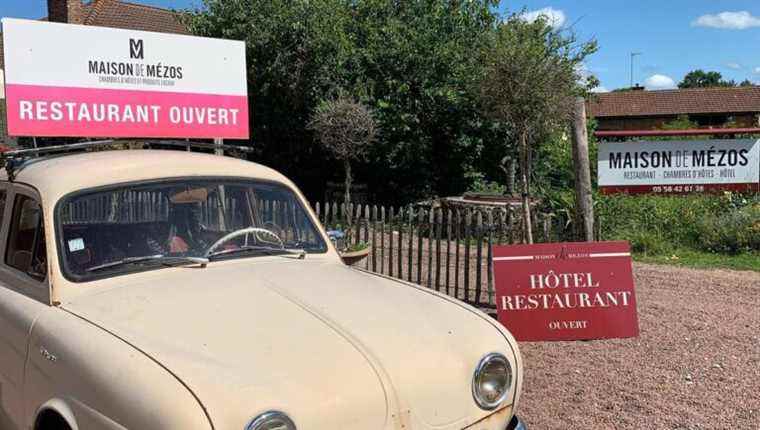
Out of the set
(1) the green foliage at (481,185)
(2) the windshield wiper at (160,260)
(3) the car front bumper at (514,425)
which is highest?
(1) the green foliage at (481,185)

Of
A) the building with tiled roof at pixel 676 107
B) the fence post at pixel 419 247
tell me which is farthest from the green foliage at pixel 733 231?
the building with tiled roof at pixel 676 107

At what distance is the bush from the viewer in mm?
10016

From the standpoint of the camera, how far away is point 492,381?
281 centimetres

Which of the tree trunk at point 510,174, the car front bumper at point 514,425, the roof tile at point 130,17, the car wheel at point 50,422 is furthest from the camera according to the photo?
the roof tile at point 130,17

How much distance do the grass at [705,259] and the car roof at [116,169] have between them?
7.34 m

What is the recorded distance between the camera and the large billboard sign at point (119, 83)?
721 cm

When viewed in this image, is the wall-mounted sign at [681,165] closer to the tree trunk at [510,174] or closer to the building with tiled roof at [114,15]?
the tree trunk at [510,174]

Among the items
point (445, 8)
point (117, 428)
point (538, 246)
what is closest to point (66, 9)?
point (445, 8)

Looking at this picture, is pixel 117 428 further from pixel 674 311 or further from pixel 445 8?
pixel 445 8

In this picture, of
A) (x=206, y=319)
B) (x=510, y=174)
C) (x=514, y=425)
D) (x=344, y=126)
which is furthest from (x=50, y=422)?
(x=510, y=174)

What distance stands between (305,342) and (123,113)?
6.12 meters

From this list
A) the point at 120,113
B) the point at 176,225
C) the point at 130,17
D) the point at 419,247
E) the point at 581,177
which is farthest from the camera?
the point at 130,17

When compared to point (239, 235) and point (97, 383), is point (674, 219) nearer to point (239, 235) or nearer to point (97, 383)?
point (239, 235)


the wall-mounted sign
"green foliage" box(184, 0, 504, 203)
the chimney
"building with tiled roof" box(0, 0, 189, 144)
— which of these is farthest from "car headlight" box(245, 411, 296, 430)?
the chimney
